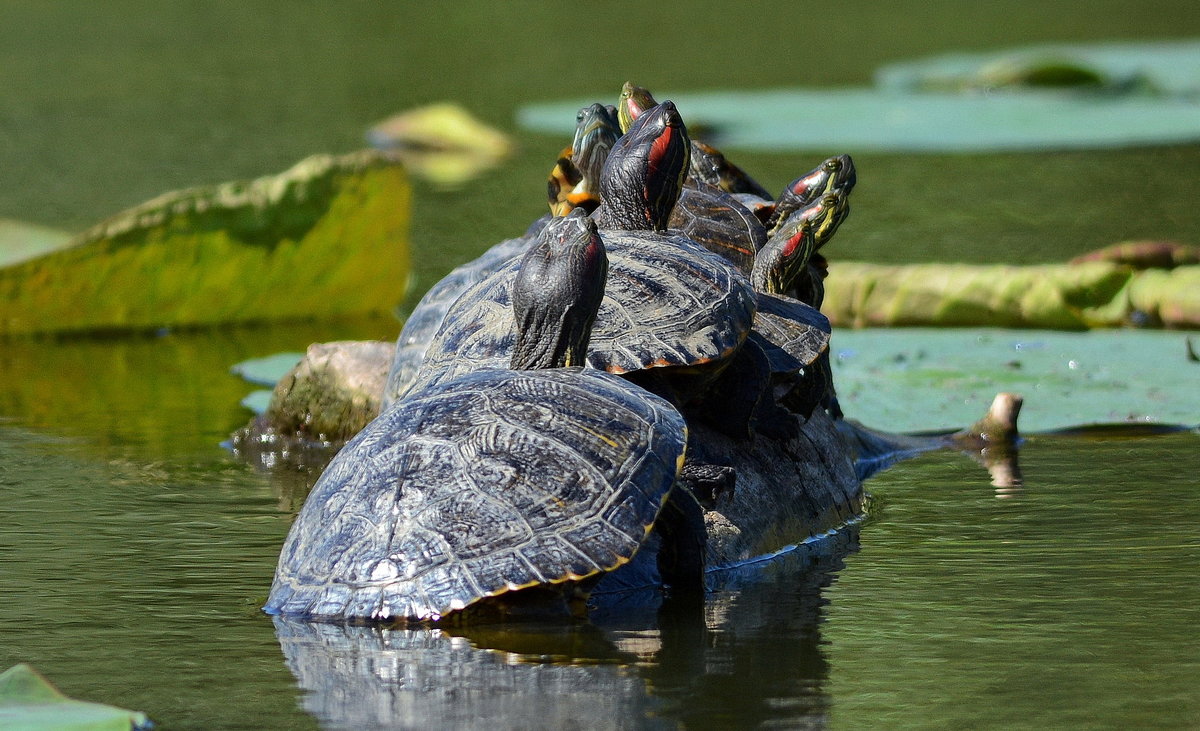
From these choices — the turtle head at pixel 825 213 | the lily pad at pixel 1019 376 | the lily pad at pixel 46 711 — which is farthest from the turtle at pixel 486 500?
the lily pad at pixel 1019 376

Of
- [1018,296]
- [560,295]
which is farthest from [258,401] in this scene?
[1018,296]

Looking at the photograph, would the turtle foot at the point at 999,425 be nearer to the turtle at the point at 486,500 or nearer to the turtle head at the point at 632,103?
the turtle head at the point at 632,103

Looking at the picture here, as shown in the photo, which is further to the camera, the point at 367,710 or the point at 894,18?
the point at 894,18

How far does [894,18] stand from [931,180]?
34.2ft

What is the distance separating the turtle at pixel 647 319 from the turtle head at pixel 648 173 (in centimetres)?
12

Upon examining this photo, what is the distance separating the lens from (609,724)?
121 inches

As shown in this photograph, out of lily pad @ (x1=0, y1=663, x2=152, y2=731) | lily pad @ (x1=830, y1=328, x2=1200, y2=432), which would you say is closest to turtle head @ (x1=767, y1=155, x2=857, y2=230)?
lily pad @ (x1=830, y1=328, x2=1200, y2=432)

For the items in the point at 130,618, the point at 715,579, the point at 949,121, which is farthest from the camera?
the point at 949,121

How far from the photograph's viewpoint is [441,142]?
14008 millimetres

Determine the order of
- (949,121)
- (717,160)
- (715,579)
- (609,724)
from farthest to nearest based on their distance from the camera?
(949,121) → (717,160) → (715,579) → (609,724)

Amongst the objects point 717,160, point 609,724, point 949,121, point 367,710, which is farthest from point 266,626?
point 949,121

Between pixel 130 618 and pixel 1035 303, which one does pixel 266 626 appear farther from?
pixel 1035 303

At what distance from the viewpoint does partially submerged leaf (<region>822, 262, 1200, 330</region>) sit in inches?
299

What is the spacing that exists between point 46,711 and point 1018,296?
5450mm
